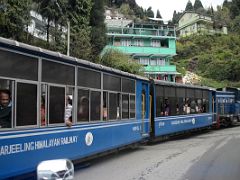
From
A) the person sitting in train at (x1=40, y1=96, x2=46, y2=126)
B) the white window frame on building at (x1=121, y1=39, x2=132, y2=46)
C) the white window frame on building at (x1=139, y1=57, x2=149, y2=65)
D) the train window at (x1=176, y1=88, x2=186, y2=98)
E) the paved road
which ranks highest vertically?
the white window frame on building at (x1=121, y1=39, x2=132, y2=46)

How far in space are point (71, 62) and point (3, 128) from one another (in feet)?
11.5

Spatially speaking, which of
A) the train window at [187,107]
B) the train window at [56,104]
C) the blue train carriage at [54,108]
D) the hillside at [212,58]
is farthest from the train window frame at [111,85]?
the hillside at [212,58]

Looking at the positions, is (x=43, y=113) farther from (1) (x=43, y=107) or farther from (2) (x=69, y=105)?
(2) (x=69, y=105)

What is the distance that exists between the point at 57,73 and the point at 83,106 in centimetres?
198

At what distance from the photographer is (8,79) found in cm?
888

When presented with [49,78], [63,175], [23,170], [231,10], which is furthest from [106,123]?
[231,10]

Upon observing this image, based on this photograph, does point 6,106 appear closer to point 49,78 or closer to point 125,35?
point 49,78

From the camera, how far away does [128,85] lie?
55.5 feet

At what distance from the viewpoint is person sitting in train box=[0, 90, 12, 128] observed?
8664mm

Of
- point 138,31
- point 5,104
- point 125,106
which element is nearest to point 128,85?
point 125,106

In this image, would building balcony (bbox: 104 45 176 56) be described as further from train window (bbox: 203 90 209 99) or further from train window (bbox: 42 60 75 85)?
train window (bbox: 42 60 75 85)

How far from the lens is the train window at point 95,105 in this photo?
1340cm

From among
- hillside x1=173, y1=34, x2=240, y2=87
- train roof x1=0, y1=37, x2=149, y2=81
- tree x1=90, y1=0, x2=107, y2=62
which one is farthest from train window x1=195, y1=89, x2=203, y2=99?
hillside x1=173, y1=34, x2=240, y2=87

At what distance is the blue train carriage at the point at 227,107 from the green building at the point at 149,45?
3033 cm
